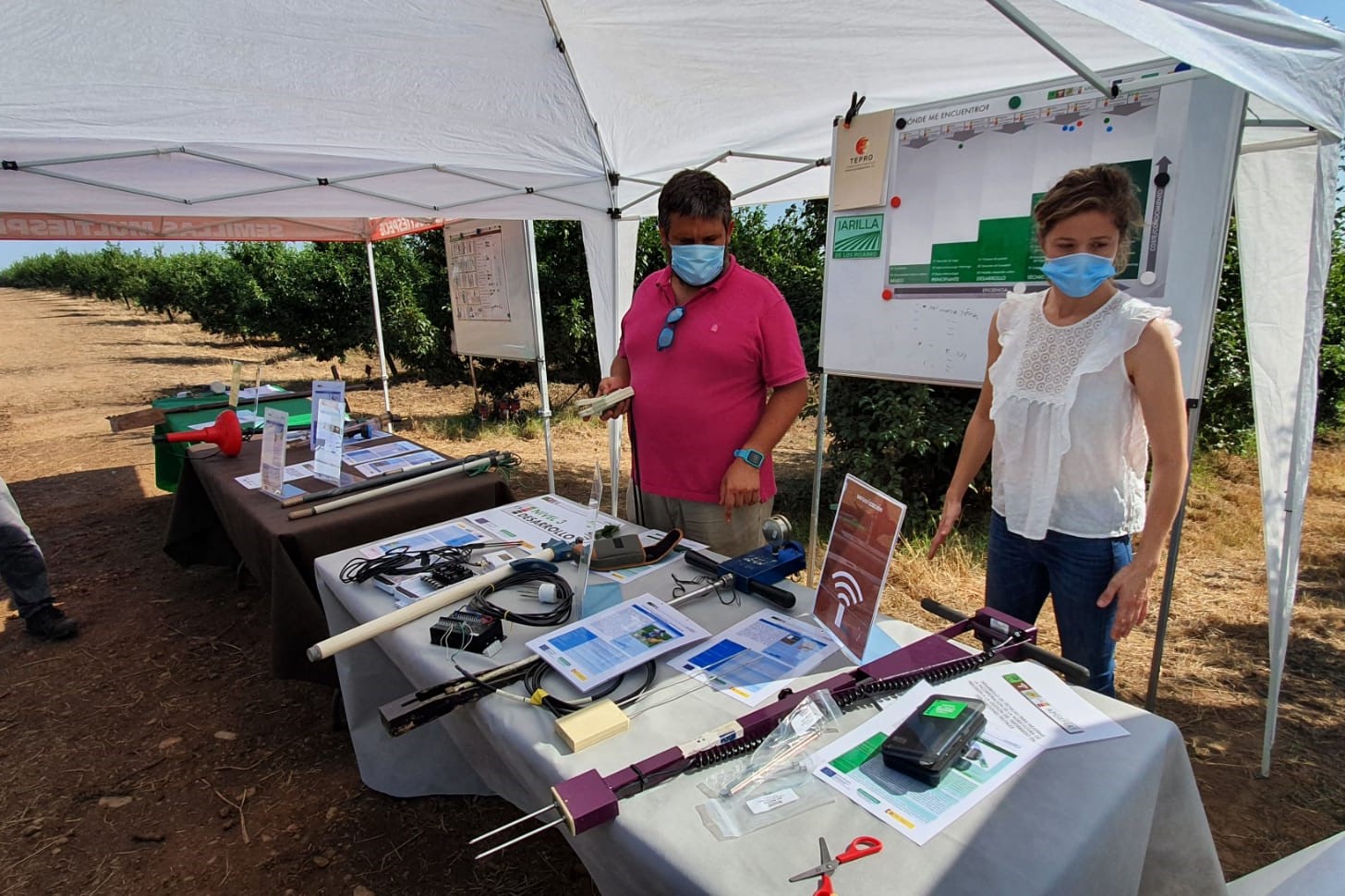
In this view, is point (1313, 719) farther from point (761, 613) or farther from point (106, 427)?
point (106, 427)

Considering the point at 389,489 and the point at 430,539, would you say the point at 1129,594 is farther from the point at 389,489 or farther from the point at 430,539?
the point at 389,489

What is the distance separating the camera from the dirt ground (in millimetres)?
1801

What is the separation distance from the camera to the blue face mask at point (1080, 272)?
1.28 m

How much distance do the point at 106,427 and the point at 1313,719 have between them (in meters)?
10.8

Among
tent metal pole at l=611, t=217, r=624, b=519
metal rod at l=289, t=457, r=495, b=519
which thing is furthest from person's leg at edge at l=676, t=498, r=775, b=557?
tent metal pole at l=611, t=217, r=624, b=519

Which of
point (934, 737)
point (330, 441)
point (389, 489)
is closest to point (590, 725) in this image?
point (934, 737)

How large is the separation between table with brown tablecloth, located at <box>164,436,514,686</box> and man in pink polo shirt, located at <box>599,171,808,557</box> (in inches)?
33.8

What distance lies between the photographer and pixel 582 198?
3.66 m

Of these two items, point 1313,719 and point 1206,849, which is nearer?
point 1206,849

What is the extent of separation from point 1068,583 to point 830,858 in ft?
3.21

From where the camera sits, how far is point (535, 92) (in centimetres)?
296

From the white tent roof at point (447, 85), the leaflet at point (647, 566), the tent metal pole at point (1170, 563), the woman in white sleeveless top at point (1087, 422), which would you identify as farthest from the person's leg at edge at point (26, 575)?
the tent metal pole at point (1170, 563)

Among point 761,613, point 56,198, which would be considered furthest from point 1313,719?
point 56,198

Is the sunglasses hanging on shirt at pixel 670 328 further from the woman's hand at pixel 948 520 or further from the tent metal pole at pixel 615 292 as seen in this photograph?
the tent metal pole at pixel 615 292
